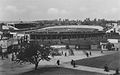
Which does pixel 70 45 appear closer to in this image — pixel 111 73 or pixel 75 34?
pixel 75 34

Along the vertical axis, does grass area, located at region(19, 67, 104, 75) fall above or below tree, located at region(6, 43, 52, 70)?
below

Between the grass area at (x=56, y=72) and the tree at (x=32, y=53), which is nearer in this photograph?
the grass area at (x=56, y=72)

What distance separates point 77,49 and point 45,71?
36.0 meters

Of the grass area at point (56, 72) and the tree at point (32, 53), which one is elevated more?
the tree at point (32, 53)

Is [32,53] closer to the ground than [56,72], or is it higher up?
higher up

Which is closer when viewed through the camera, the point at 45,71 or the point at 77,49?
the point at 45,71

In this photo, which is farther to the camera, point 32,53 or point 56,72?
point 32,53

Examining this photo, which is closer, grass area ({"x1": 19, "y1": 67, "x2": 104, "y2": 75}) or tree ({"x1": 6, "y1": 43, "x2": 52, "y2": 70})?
grass area ({"x1": 19, "y1": 67, "x2": 104, "y2": 75})

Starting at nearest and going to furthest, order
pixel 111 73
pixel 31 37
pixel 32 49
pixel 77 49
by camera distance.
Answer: pixel 111 73, pixel 32 49, pixel 77 49, pixel 31 37

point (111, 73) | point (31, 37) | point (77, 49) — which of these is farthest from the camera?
point (31, 37)

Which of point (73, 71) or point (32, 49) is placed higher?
point (32, 49)

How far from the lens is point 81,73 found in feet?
131

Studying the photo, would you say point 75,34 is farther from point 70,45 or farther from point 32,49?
point 32,49

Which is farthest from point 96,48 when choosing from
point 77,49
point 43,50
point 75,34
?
point 43,50
